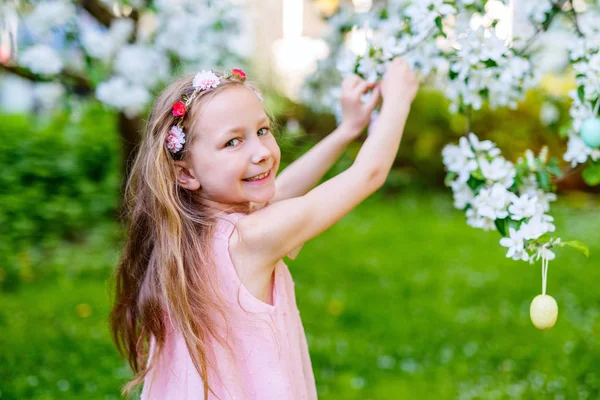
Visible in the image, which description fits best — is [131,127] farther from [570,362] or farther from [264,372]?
[264,372]

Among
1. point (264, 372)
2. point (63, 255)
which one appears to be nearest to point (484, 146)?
point (264, 372)

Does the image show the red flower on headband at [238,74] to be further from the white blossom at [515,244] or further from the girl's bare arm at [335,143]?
the white blossom at [515,244]

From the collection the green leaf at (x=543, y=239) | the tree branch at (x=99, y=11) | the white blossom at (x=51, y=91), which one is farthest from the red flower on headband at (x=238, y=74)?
the tree branch at (x=99, y=11)

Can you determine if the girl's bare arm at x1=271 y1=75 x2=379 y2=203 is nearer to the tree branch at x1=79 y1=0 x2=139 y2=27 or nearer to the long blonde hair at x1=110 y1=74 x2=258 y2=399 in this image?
the long blonde hair at x1=110 y1=74 x2=258 y2=399

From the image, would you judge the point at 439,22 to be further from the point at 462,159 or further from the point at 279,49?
the point at 279,49

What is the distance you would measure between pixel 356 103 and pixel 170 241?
631 mm

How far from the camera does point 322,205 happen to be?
161cm

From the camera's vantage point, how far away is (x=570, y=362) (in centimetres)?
338

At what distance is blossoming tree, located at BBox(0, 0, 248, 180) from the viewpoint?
2799 mm

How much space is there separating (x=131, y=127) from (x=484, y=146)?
10.4ft

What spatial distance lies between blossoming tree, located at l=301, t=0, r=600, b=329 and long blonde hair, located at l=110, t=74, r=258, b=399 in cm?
50

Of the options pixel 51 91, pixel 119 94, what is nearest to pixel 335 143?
pixel 119 94

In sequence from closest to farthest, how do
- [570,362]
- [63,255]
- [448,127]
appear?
[570,362]
[63,255]
[448,127]

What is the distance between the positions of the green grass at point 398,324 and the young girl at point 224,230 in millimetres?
980
